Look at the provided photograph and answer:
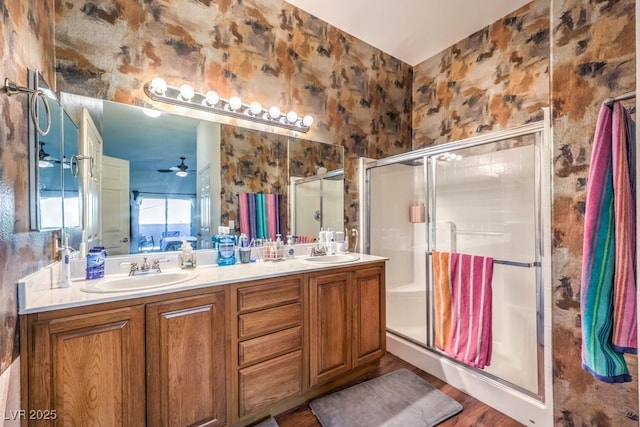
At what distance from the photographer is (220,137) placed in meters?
2.09

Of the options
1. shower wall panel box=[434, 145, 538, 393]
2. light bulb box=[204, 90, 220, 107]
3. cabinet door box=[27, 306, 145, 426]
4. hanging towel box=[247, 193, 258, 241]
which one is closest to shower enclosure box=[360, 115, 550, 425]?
shower wall panel box=[434, 145, 538, 393]

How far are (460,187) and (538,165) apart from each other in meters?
1.11

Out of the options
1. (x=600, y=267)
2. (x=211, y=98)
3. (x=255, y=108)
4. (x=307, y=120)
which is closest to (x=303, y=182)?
(x=307, y=120)

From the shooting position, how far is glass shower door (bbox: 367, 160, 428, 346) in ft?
9.47

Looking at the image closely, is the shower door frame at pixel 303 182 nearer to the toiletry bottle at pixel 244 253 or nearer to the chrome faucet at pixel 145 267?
the toiletry bottle at pixel 244 253

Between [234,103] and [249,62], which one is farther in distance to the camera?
[249,62]

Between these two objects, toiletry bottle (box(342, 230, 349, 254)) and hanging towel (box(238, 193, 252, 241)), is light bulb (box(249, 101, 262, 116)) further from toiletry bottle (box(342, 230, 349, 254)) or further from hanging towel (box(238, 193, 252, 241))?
toiletry bottle (box(342, 230, 349, 254))

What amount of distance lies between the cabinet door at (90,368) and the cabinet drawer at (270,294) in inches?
19.2

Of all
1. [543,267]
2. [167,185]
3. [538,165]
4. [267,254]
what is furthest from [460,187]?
[167,185]

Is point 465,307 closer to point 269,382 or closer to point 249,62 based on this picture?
point 269,382

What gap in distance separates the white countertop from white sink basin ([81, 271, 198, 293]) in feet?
0.14

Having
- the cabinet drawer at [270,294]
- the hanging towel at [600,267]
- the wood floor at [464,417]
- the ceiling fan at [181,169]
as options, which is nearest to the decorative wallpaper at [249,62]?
the ceiling fan at [181,169]

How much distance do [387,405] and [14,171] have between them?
227 cm

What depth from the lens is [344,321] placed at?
2.00 metres
